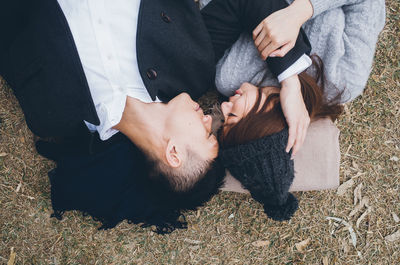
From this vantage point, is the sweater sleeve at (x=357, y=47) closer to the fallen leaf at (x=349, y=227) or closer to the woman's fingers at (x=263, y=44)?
the woman's fingers at (x=263, y=44)

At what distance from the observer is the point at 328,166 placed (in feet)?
A: 7.38

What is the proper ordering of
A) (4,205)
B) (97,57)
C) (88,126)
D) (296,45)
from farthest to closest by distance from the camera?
(4,205), (88,126), (296,45), (97,57)

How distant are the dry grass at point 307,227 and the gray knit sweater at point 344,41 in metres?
0.63

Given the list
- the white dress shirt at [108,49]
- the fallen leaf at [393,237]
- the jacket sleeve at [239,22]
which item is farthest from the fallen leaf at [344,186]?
the white dress shirt at [108,49]

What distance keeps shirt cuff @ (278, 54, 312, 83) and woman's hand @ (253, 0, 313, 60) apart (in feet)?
0.38

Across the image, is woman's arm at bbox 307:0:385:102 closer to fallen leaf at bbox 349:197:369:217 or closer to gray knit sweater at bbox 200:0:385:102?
gray knit sweater at bbox 200:0:385:102

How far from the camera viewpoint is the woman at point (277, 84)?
6.28 ft

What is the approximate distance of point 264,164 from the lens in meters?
1.87

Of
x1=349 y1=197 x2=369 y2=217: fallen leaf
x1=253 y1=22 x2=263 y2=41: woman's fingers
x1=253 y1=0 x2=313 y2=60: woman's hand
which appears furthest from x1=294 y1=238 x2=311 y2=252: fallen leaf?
x1=253 y1=22 x2=263 y2=41: woman's fingers

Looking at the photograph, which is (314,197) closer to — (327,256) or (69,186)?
(327,256)

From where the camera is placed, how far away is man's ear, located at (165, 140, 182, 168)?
1.79m

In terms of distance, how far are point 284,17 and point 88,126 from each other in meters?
1.63

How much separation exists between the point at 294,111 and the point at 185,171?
834 millimetres

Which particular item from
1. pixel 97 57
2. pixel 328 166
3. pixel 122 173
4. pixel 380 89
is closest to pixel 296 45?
pixel 328 166
